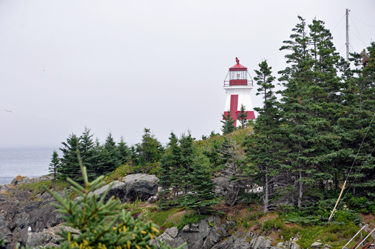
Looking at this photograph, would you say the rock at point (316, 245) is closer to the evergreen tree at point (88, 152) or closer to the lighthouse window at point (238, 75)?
the evergreen tree at point (88, 152)

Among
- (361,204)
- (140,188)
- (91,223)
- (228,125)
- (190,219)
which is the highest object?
(228,125)

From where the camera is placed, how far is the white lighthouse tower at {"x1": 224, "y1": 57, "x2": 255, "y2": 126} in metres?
39.4

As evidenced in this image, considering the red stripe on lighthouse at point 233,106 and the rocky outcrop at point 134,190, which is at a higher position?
the red stripe on lighthouse at point 233,106

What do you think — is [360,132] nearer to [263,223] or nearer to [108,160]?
[263,223]

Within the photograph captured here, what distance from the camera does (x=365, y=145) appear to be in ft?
59.6

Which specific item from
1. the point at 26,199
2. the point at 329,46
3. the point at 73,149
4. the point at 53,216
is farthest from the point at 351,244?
the point at 26,199

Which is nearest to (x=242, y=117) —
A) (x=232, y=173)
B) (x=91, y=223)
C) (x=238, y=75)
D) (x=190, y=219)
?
(x=238, y=75)

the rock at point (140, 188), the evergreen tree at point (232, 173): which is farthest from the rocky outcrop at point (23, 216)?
the evergreen tree at point (232, 173)

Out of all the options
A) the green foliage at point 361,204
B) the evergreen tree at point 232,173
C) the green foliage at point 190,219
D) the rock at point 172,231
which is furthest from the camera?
the evergreen tree at point 232,173

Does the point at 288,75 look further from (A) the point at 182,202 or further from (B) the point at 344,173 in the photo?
(A) the point at 182,202

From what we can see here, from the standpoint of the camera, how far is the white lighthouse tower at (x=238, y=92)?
Answer: 39.4m

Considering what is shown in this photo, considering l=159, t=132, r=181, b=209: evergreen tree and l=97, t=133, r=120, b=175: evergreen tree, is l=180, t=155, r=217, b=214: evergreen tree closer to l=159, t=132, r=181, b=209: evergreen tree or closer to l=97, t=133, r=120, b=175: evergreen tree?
l=159, t=132, r=181, b=209: evergreen tree

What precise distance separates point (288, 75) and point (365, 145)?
935 cm

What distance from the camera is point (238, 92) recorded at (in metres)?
39.5
